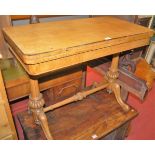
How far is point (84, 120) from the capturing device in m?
1.41

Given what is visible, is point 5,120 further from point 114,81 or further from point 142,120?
point 142,120

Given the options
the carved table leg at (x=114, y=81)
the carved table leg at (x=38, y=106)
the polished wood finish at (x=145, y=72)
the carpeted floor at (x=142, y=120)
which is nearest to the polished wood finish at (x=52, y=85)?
the carved table leg at (x=38, y=106)

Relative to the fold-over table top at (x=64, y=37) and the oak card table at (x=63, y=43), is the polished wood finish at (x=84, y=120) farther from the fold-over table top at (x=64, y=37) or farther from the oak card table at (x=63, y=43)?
the fold-over table top at (x=64, y=37)

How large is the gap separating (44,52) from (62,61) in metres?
0.12

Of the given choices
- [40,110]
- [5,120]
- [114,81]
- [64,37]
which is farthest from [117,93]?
[5,120]

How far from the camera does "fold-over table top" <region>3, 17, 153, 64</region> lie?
787mm

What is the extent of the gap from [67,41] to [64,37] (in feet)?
0.22

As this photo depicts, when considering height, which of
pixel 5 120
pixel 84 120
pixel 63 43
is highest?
pixel 63 43

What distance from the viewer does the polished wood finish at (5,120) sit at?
3.20 feet

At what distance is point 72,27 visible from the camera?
1130 mm

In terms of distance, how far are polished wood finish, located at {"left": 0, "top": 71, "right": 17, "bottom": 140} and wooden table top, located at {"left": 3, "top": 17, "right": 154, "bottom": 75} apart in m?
0.27

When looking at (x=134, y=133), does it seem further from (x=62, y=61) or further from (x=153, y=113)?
(x=62, y=61)

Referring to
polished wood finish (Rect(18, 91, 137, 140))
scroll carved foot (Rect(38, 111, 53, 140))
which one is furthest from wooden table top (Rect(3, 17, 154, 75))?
polished wood finish (Rect(18, 91, 137, 140))

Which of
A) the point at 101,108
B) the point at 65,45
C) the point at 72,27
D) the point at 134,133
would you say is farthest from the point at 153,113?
the point at 65,45
